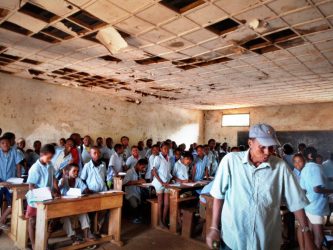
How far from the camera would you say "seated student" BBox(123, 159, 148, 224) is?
645cm

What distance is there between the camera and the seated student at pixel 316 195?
12.3ft

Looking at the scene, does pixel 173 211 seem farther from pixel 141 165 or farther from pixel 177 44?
pixel 177 44

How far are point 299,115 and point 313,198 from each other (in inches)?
323

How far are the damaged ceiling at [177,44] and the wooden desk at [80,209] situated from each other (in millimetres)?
2784

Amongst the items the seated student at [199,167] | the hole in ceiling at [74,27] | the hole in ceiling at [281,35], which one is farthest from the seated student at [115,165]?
the hole in ceiling at [281,35]

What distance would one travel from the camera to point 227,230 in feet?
6.77

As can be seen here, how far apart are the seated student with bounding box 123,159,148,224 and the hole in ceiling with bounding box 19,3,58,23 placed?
3.91 metres

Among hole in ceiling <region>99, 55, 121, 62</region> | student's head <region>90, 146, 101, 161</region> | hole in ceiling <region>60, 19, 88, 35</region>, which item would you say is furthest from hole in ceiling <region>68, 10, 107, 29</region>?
student's head <region>90, 146, 101, 161</region>

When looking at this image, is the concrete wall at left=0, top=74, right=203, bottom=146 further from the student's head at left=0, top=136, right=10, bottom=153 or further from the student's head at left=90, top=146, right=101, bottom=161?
the student's head at left=90, top=146, right=101, bottom=161

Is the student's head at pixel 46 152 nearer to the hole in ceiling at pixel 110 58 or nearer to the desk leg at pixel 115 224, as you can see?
the desk leg at pixel 115 224

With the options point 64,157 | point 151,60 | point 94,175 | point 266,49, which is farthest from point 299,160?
point 64,157

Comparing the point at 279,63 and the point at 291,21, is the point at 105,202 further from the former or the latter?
the point at 279,63

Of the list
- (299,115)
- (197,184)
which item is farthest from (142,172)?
(299,115)

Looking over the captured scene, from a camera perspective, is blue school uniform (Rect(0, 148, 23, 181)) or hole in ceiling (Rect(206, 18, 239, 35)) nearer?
hole in ceiling (Rect(206, 18, 239, 35))
